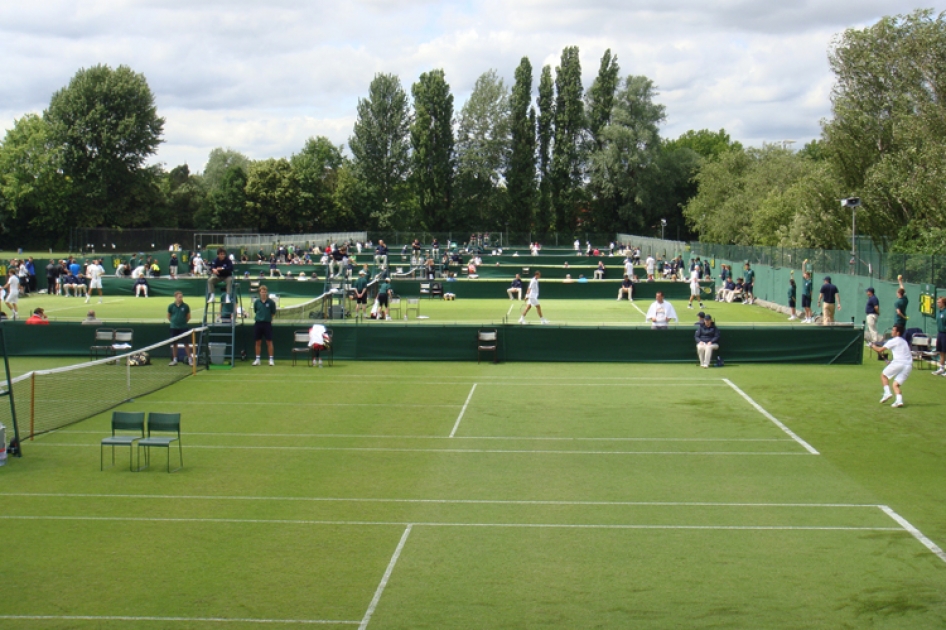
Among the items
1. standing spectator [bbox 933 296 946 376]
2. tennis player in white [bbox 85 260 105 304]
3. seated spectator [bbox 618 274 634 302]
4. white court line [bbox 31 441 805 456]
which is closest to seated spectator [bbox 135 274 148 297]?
tennis player in white [bbox 85 260 105 304]

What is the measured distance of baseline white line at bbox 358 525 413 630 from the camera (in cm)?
838

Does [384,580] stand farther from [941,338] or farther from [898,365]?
[941,338]

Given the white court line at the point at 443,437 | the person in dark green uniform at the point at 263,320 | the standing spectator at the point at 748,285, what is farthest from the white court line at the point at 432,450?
the standing spectator at the point at 748,285

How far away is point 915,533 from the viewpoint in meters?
10.9

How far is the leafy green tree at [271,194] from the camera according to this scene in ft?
316

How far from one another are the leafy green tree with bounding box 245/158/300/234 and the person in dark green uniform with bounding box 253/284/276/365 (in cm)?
7359

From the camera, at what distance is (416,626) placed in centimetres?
824

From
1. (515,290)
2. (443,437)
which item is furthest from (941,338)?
(515,290)

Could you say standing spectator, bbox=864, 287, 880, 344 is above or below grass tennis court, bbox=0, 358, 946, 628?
above

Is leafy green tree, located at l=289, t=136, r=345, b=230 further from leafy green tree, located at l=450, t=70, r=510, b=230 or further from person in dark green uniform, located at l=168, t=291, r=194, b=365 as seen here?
person in dark green uniform, located at l=168, t=291, r=194, b=365

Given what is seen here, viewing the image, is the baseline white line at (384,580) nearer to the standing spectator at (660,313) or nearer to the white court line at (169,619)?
the white court line at (169,619)

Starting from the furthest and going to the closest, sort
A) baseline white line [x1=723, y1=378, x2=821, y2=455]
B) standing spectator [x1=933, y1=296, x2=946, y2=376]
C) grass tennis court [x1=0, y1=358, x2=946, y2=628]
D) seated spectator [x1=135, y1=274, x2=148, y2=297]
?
seated spectator [x1=135, y1=274, x2=148, y2=297]
standing spectator [x1=933, y1=296, x2=946, y2=376]
baseline white line [x1=723, y1=378, x2=821, y2=455]
grass tennis court [x1=0, y1=358, x2=946, y2=628]

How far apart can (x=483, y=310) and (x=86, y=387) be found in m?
22.6

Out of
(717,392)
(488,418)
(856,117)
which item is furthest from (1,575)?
(856,117)
